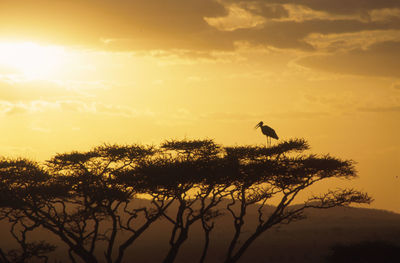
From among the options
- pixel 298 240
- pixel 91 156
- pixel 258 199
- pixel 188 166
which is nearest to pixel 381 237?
pixel 298 240

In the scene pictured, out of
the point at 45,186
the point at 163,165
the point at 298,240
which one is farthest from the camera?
the point at 298,240

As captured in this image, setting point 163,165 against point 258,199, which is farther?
point 258,199

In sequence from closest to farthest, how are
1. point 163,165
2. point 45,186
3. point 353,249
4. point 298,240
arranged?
point 163,165, point 45,186, point 353,249, point 298,240

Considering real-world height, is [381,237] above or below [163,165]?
below

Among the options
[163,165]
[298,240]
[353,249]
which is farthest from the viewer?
[298,240]

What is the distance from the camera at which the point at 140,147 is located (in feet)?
117

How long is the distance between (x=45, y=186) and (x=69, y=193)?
155 cm

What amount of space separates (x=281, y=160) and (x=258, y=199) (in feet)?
9.45

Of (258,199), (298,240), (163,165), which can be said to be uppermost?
(163,165)

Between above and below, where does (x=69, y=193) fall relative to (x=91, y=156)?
below

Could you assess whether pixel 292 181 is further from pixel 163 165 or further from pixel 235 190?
pixel 163 165

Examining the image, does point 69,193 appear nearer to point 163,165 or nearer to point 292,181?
point 163,165

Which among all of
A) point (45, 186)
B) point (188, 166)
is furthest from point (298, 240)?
point (45, 186)

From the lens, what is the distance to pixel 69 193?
35.8 meters
